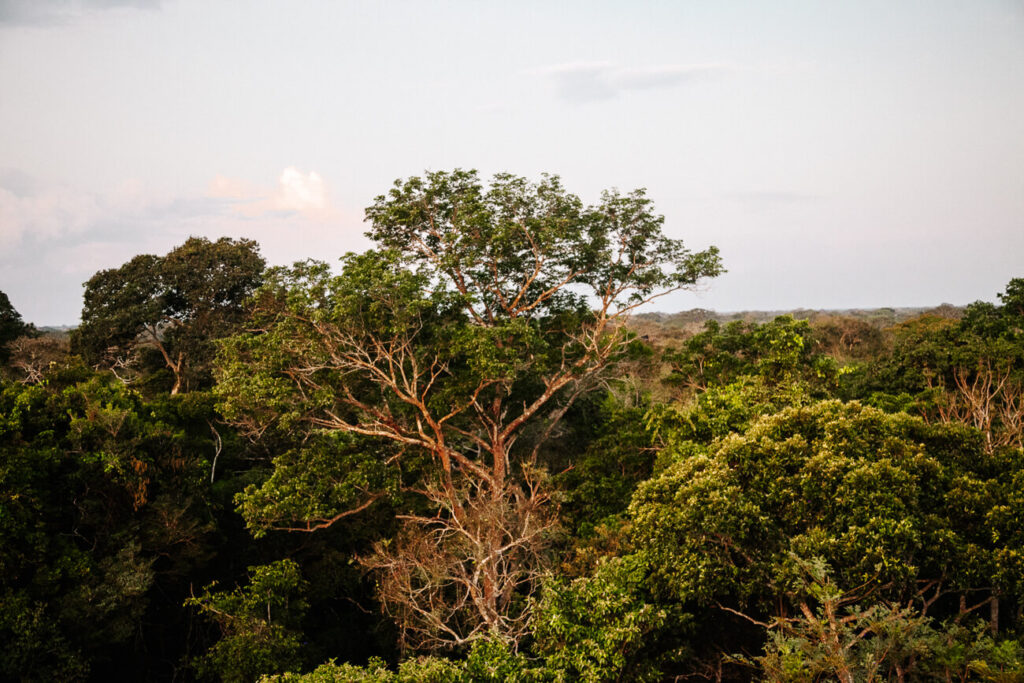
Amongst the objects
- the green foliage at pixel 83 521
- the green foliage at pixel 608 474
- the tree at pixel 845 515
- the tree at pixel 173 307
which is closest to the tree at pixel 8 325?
the tree at pixel 173 307

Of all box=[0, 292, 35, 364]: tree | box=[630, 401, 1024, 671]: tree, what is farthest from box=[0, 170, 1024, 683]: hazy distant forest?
box=[0, 292, 35, 364]: tree

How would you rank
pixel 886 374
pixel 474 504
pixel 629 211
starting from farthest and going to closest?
pixel 886 374
pixel 629 211
pixel 474 504

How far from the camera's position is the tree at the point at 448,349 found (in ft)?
40.0

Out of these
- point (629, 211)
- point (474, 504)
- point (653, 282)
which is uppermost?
point (629, 211)

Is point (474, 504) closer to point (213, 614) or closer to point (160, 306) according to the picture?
point (213, 614)

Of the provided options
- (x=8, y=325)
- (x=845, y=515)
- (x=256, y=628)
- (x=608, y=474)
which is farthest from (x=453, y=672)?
(x=8, y=325)

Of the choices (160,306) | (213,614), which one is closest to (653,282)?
(213,614)

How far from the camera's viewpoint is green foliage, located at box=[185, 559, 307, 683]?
36.5ft

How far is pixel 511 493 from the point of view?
13406mm

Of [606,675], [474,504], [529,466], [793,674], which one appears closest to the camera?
[793,674]

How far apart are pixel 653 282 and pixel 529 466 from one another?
19.3 ft

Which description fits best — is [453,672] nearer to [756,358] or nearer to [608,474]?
[608,474]

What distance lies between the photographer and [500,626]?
1012cm

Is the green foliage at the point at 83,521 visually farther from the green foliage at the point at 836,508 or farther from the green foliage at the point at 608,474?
the green foliage at the point at 836,508
